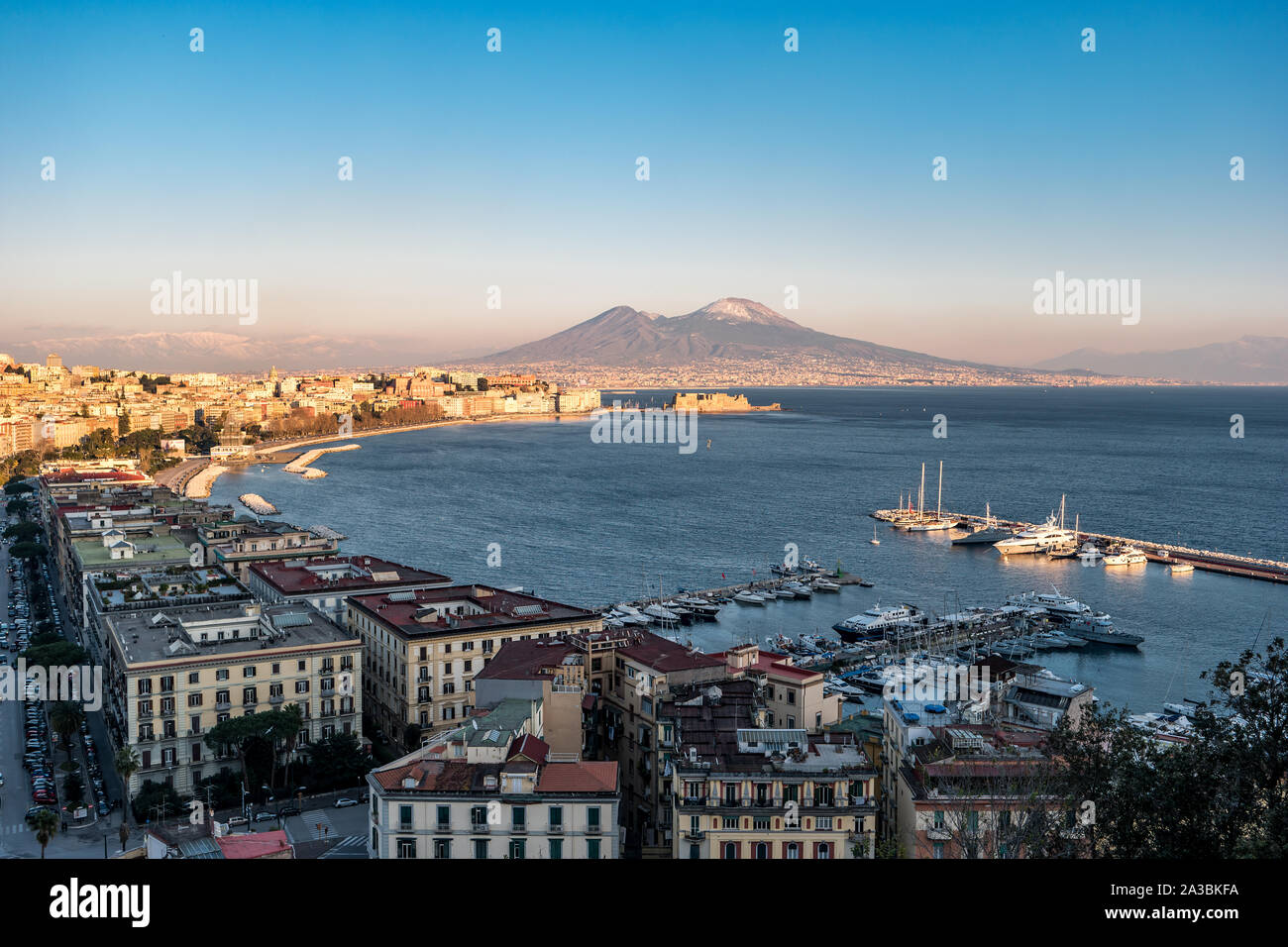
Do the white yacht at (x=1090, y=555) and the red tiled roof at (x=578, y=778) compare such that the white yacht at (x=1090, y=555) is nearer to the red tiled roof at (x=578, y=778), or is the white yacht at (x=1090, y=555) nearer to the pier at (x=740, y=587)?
the pier at (x=740, y=587)

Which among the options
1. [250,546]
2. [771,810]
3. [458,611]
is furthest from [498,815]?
[250,546]

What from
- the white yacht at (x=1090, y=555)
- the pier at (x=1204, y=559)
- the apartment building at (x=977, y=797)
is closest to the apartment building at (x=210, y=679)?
the apartment building at (x=977, y=797)

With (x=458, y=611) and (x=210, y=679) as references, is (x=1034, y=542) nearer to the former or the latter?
(x=458, y=611)

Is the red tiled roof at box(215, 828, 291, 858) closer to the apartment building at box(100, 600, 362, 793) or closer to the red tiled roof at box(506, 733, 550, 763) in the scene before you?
the red tiled roof at box(506, 733, 550, 763)
